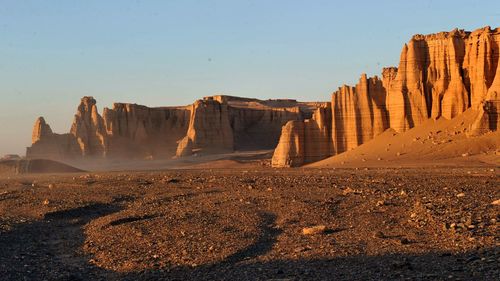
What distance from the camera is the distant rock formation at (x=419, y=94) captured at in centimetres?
Result: 4169

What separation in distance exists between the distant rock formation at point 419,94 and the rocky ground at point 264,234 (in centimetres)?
1661

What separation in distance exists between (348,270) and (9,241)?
10.0m

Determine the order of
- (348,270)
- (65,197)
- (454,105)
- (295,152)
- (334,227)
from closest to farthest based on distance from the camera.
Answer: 1. (348,270)
2. (334,227)
3. (65,197)
4. (454,105)
5. (295,152)

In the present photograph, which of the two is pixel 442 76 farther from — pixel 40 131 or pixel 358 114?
pixel 40 131

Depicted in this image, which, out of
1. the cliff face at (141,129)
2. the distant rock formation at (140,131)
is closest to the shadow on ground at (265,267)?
the distant rock formation at (140,131)

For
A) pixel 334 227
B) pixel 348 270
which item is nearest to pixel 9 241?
pixel 334 227

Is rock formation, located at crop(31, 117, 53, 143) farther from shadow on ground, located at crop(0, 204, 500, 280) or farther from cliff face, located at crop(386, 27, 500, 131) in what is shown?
shadow on ground, located at crop(0, 204, 500, 280)

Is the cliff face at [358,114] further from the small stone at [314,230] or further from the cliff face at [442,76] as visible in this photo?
the small stone at [314,230]

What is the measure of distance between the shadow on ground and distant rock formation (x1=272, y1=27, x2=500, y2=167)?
29.6m

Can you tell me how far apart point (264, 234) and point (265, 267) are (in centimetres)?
356

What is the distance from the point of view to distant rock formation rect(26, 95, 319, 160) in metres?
101

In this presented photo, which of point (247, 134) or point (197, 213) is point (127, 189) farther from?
Result: point (247, 134)

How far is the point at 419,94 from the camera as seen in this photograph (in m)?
44.6

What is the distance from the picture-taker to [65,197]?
26594 mm
